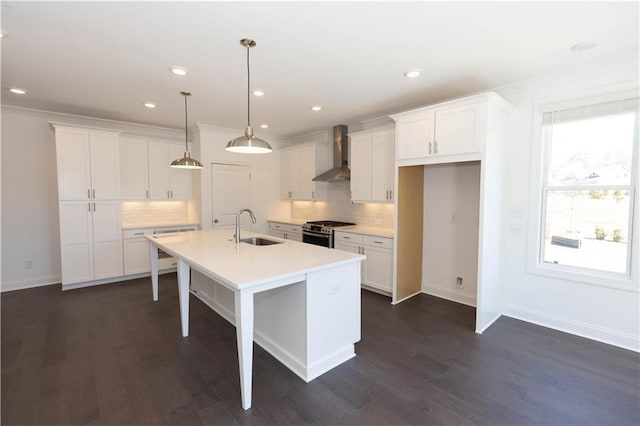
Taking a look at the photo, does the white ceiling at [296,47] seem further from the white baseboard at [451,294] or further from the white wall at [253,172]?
the white baseboard at [451,294]

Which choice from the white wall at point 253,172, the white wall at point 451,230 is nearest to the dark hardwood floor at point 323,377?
the white wall at point 451,230

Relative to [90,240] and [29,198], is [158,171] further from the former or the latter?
[29,198]

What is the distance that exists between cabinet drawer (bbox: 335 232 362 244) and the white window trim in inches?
81.3

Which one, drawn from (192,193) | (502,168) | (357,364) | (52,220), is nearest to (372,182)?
(502,168)

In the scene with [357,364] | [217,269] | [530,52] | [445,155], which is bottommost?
[357,364]

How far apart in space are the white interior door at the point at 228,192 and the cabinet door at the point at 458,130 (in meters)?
3.72

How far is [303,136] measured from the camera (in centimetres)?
612

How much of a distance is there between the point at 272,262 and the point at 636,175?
131 inches

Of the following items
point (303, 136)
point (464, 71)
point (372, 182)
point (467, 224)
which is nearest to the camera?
point (464, 71)

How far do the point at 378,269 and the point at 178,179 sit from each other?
3.96 metres

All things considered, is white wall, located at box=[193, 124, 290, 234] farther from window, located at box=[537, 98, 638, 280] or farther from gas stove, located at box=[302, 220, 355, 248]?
window, located at box=[537, 98, 638, 280]

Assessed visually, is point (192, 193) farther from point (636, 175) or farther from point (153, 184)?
point (636, 175)

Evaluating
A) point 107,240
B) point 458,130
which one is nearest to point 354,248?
point 458,130

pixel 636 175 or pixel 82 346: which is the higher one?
pixel 636 175
